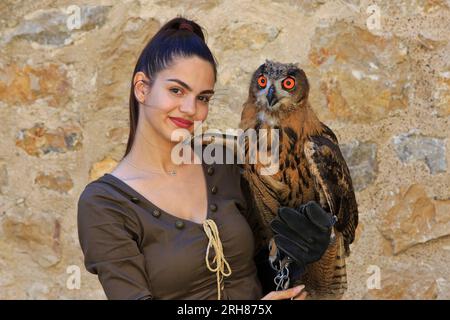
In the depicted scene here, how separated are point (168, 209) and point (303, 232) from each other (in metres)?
0.32

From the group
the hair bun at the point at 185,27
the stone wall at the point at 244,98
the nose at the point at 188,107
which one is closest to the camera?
the nose at the point at 188,107

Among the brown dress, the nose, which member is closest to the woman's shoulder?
the brown dress

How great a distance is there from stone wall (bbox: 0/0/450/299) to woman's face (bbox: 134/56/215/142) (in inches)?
26.3

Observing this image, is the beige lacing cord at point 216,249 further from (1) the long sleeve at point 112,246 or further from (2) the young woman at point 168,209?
(1) the long sleeve at point 112,246

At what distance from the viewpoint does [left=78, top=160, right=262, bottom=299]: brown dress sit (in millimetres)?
1254

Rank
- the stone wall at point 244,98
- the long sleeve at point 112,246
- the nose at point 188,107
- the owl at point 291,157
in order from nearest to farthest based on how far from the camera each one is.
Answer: the long sleeve at point 112,246 → the nose at point 188,107 → the owl at point 291,157 → the stone wall at point 244,98

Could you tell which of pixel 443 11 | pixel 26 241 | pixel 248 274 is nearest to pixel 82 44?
pixel 26 241

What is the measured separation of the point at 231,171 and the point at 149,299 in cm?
43

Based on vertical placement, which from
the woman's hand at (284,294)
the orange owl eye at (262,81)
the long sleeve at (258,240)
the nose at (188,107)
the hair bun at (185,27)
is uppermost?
the hair bun at (185,27)

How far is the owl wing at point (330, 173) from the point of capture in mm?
1636

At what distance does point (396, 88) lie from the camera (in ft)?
6.67

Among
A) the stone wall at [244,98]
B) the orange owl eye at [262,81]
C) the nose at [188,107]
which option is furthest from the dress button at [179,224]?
the stone wall at [244,98]

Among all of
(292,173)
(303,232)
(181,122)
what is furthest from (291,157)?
(181,122)

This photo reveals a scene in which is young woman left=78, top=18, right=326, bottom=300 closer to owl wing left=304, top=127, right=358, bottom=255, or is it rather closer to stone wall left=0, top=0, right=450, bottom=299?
owl wing left=304, top=127, right=358, bottom=255
